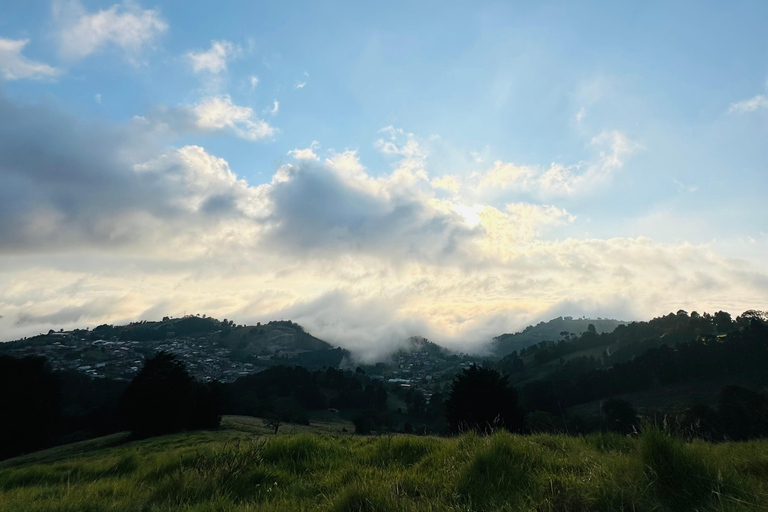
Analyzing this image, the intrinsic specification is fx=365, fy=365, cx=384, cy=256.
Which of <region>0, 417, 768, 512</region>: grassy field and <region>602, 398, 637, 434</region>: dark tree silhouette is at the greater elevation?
<region>0, 417, 768, 512</region>: grassy field

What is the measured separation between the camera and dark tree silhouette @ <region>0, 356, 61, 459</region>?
56.9 metres

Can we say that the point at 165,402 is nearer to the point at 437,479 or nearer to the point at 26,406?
the point at 26,406

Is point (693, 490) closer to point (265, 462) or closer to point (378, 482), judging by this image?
point (378, 482)

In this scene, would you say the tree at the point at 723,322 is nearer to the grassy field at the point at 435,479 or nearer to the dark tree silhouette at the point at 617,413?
the dark tree silhouette at the point at 617,413

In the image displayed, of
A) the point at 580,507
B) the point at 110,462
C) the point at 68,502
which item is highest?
the point at 580,507

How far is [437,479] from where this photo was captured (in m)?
5.80

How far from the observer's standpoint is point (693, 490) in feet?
14.4

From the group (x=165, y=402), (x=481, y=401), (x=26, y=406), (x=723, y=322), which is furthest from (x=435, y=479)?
(x=723, y=322)

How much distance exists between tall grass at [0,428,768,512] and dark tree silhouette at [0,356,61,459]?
72299mm

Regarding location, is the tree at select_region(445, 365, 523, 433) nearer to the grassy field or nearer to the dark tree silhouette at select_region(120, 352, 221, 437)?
the dark tree silhouette at select_region(120, 352, 221, 437)

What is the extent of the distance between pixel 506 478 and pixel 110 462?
10238 mm

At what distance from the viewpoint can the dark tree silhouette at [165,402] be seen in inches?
2287

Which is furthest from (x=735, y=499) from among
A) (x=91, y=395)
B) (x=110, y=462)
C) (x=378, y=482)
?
(x=91, y=395)

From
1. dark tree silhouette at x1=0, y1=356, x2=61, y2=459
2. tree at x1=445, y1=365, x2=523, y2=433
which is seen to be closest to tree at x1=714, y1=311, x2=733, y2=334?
tree at x1=445, y1=365, x2=523, y2=433
